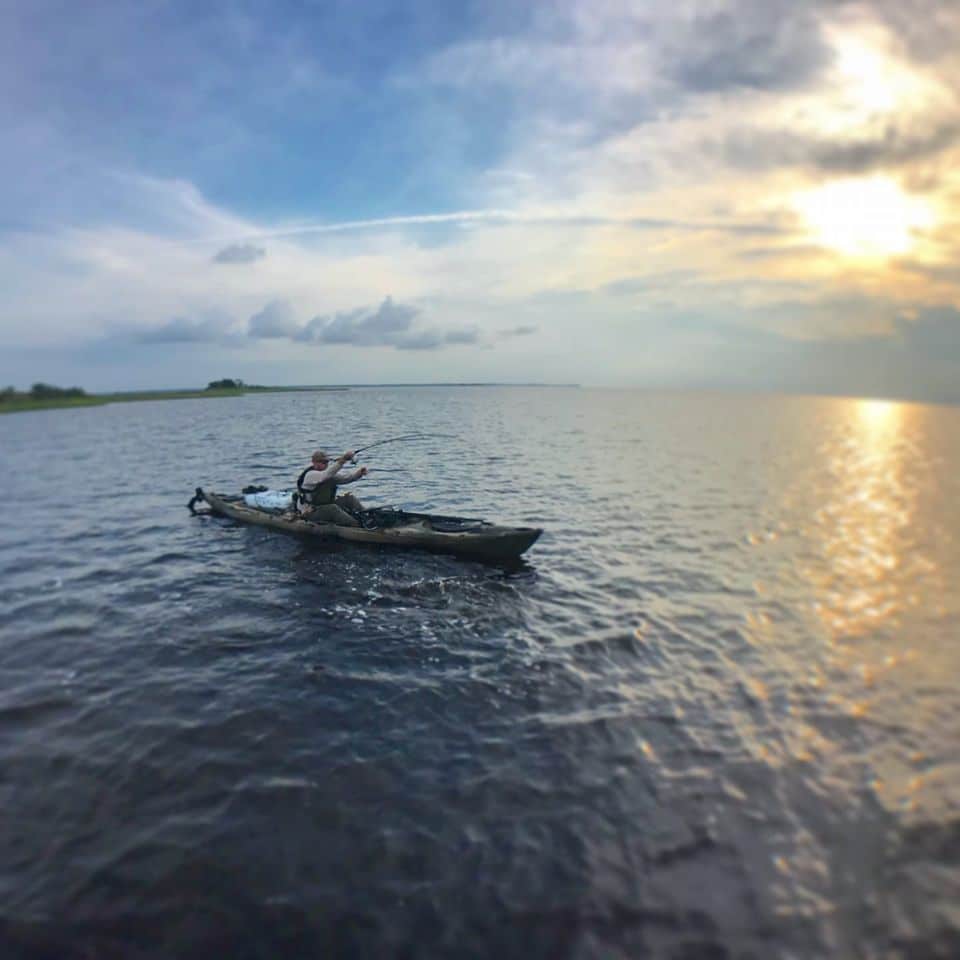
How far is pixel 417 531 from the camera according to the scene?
62.2 feet

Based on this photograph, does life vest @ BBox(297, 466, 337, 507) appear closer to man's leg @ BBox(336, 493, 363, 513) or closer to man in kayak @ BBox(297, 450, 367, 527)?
man in kayak @ BBox(297, 450, 367, 527)

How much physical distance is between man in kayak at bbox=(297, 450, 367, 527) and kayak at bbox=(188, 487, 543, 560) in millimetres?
301

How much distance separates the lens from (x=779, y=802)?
834 cm

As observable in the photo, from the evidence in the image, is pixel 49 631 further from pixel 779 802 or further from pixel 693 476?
pixel 693 476

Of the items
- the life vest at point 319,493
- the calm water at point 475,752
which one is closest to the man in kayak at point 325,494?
the life vest at point 319,493

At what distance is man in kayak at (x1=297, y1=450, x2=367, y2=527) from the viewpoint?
66.4 ft

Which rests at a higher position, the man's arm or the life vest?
the man's arm

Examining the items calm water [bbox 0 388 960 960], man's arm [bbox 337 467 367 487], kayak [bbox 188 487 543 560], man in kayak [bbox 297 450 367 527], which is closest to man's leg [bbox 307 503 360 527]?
man in kayak [bbox 297 450 367 527]

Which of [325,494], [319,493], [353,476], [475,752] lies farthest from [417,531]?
[475,752]

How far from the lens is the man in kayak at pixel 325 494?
66.4ft

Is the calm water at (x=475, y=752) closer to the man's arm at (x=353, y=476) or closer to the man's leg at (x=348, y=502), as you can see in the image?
the man's leg at (x=348, y=502)

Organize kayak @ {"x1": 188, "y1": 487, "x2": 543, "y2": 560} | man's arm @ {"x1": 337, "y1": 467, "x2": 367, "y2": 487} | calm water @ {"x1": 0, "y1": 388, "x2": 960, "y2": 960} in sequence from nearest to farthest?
1. calm water @ {"x1": 0, "y1": 388, "x2": 960, "y2": 960}
2. kayak @ {"x1": 188, "y1": 487, "x2": 543, "y2": 560}
3. man's arm @ {"x1": 337, "y1": 467, "x2": 367, "y2": 487}

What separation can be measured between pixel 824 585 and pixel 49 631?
22827 mm

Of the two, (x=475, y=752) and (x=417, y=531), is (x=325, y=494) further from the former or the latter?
(x=475, y=752)
